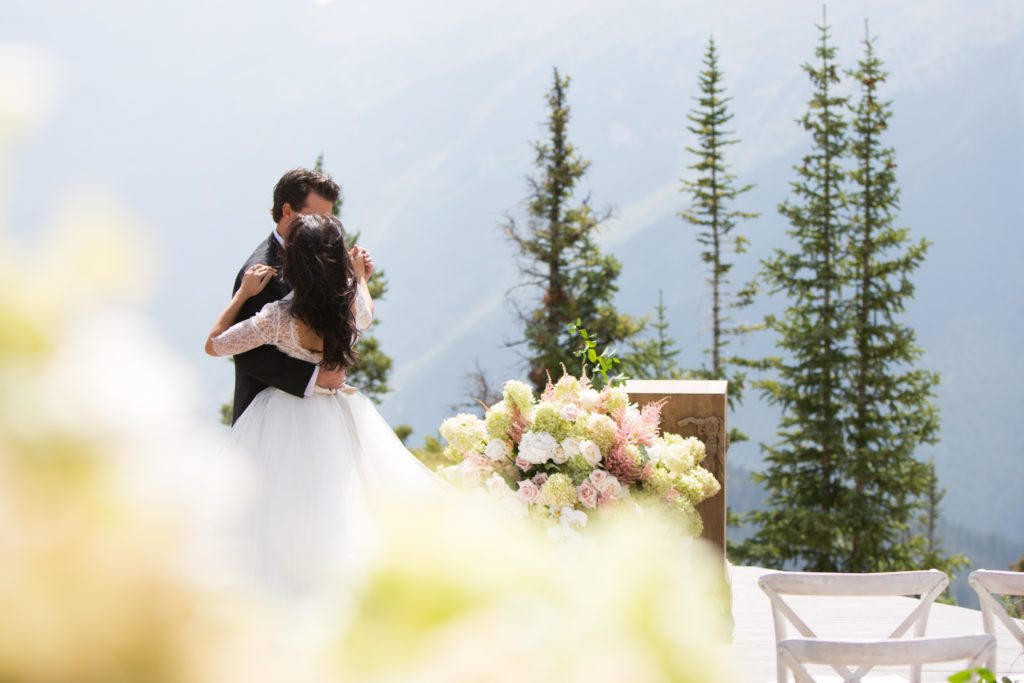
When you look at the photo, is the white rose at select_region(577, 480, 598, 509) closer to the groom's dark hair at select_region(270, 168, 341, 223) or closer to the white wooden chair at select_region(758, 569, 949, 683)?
the white wooden chair at select_region(758, 569, 949, 683)

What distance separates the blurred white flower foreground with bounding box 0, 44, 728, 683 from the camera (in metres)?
0.26

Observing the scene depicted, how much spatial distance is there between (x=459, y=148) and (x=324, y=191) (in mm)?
42856

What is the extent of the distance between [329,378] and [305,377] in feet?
0.36

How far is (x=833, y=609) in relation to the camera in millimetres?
4371

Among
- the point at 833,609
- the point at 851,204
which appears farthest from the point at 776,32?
the point at 833,609

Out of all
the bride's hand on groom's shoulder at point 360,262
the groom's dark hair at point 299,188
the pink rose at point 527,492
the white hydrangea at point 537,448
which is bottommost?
the pink rose at point 527,492

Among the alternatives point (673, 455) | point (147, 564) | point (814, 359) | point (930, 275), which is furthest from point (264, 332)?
point (930, 275)

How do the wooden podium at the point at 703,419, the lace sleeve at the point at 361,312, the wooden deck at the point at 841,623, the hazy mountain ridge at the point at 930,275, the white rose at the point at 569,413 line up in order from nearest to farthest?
the white rose at the point at 569,413, the lace sleeve at the point at 361,312, the wooden deck at the point at 841,623, the wooden podium at the point at 703,419, the hazy mountain ridge at the point at 930,275

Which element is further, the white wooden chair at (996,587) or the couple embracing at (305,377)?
the couple embracing at (305,377)

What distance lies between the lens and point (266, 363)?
3.12m

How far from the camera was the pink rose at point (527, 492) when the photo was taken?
8.80 feet

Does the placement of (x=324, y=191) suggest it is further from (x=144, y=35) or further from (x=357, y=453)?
(x=144, y=35)

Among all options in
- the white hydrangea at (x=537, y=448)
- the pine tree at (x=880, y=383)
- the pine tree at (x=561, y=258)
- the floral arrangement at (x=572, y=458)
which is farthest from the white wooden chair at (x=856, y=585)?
the pine tree at (x=561, y=258)

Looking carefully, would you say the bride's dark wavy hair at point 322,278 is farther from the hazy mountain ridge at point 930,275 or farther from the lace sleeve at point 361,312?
the hazy mountain ridge at point 930,275
